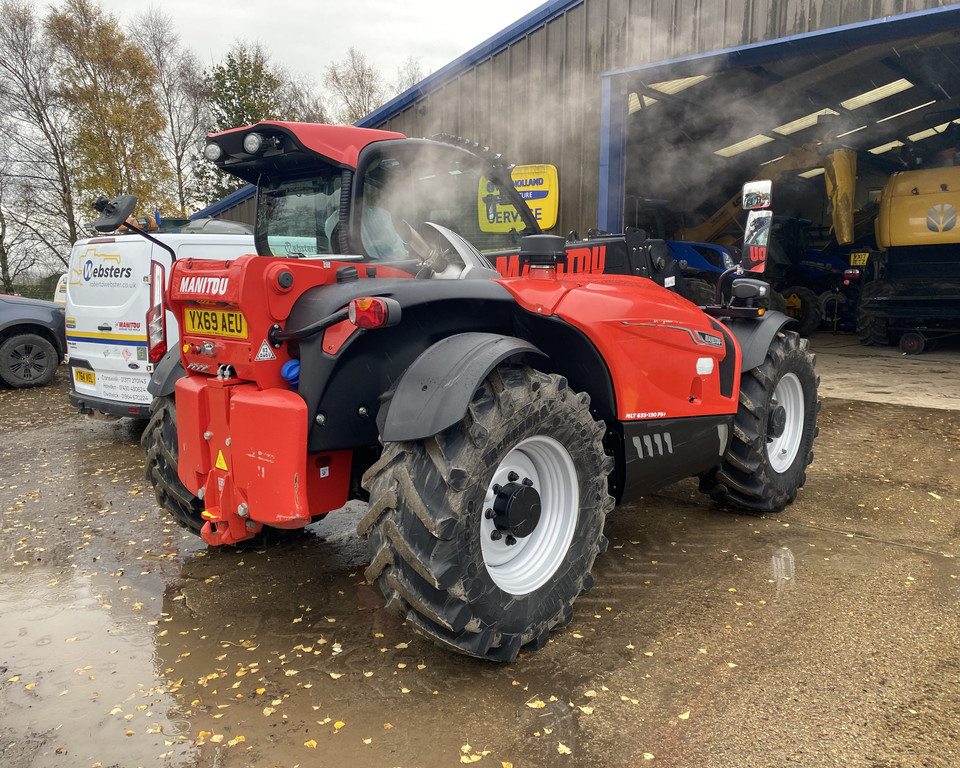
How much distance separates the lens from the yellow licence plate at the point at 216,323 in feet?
9.53

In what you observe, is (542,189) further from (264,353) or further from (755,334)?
(264,353)

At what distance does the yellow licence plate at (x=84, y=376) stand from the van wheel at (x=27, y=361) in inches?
157

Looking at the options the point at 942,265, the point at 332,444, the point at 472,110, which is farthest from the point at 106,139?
the point at 332,444

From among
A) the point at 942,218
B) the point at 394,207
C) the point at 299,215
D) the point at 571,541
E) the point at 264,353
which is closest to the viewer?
the point at 264,353

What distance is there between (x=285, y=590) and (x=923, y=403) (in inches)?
298

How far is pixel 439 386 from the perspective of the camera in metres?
2.68

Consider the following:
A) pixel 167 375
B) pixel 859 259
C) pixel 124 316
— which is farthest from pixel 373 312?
pixel 859 259

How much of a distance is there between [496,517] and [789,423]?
284cm

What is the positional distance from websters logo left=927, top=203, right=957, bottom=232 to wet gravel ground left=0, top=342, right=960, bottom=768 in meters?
8.62

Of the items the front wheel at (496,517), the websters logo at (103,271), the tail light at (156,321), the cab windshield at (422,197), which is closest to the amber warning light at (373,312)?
the front wheel at (496,517)

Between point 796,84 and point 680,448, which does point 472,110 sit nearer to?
point 796,84

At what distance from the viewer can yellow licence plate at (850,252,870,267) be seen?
44.3 feet

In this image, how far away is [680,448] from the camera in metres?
3.73

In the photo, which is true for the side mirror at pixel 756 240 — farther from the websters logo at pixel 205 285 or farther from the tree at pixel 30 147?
the tree at pixel 30 147
